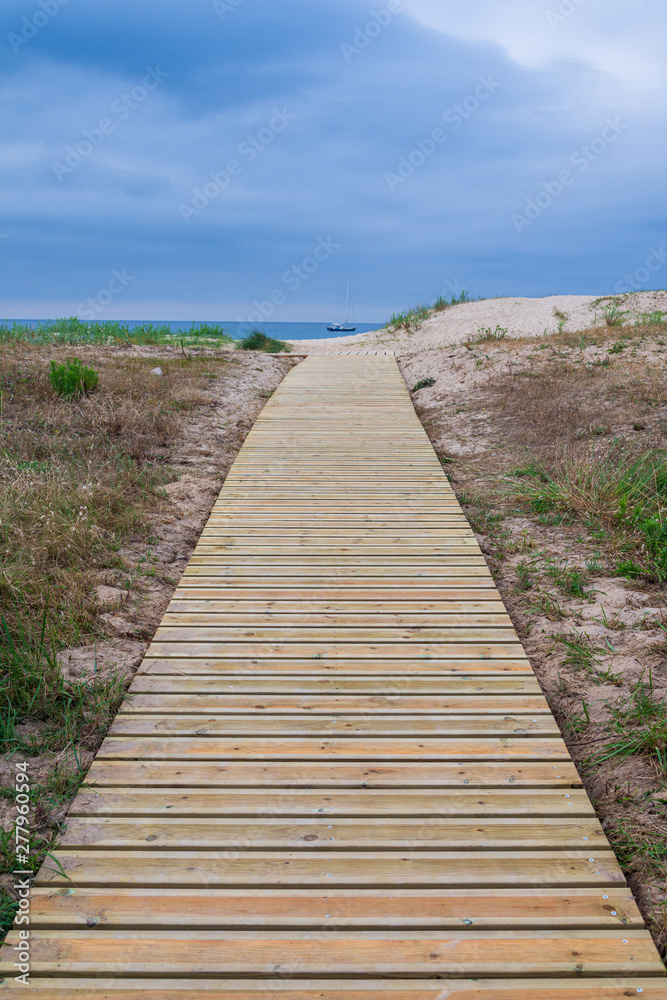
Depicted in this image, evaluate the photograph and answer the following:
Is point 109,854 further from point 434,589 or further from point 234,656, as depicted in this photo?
point 434,589

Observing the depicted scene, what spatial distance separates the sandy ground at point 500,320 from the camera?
1425 centimetres

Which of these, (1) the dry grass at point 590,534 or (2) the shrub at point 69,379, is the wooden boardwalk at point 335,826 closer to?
(1) the dry grass at point 590,534

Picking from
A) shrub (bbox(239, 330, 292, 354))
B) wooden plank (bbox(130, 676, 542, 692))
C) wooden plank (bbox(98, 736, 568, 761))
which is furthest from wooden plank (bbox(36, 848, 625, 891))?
shrub (bbox(239, 330, 292, 354))

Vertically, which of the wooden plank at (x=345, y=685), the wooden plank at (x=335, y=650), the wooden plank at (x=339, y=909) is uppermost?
the wooden plank at (x=335, y=650)

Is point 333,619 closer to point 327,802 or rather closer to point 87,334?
point 327,802

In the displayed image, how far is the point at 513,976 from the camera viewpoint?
1.81 metres

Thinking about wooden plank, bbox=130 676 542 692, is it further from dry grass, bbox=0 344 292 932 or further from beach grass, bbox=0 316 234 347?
beach grass, bbox=0 316 234 347

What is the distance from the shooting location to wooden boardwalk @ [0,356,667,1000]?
5.99 feet

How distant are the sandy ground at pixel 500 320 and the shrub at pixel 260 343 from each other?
71 cm

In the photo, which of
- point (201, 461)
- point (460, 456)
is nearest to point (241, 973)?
point (201, 461)

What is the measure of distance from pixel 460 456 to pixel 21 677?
482 centimetres

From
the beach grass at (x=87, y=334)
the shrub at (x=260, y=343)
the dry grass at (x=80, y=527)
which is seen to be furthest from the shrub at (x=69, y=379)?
the shrub at (x=260, y=343)

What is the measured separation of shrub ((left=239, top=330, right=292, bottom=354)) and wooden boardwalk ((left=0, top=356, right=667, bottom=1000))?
1193cm

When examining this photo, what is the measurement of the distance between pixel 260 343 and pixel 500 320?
19.0 ft
